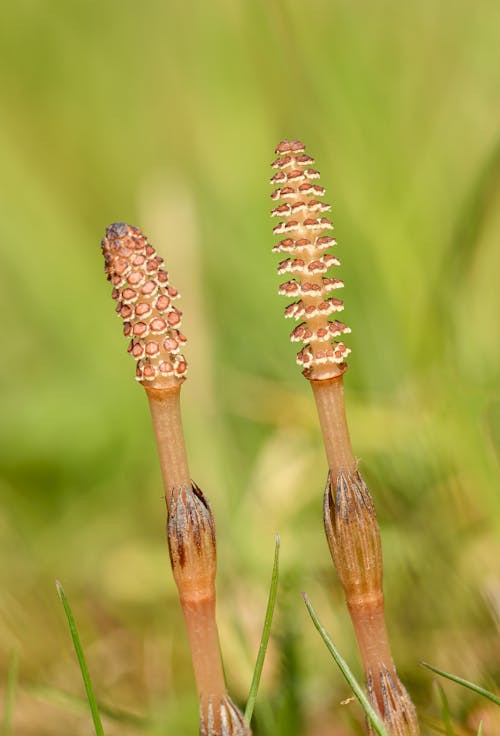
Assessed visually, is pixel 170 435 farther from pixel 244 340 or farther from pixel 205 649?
pixel 244 340

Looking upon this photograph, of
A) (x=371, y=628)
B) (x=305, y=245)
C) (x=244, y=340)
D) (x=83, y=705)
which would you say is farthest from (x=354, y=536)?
(x=244, y=340)

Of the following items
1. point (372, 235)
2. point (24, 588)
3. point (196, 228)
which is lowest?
point (24, 588)

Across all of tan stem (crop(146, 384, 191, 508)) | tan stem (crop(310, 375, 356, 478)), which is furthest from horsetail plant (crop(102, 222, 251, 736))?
tan stem (crop(310, 375, 356, 478))

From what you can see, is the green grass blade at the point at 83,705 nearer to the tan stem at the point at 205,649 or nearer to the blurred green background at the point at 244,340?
the blurred green background at the point at 244,340

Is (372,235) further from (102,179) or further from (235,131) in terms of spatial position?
(102,179)

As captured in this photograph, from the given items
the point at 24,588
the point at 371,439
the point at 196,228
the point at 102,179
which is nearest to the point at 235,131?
the point at 196,228

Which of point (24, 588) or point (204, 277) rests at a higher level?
point (204, 277)
